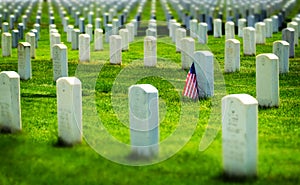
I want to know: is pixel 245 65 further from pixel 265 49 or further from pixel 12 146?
pixel 12 146

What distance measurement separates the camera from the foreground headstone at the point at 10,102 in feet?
44.4

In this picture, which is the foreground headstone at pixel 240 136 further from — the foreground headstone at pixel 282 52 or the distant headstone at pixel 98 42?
the distant headstone at pixel 98 42

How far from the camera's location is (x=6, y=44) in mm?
26078

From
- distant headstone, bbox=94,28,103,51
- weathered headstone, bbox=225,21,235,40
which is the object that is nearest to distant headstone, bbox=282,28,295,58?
weathered headstone, bbox=225,21,235,40

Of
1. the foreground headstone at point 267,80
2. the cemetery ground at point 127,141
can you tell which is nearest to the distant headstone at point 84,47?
the cemetery ground at point 127,141

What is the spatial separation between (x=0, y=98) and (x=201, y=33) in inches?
688

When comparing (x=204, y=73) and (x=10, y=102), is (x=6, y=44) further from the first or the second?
(x=10, y=102)

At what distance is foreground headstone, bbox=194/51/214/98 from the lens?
1734cm

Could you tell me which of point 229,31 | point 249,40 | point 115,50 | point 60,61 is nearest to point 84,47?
point 115,50

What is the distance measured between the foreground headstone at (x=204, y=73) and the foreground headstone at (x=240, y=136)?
6.42 meters

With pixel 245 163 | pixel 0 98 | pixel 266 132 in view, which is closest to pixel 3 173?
pixel 0 98

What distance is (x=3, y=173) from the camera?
1172cm

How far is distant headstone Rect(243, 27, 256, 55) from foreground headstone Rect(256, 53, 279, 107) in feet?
29.8

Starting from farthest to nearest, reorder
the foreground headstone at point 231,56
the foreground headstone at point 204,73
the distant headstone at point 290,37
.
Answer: the distant headstone at point 290,37, the foreground headstone at point 231,56, the foreground headstone at point 204,73
